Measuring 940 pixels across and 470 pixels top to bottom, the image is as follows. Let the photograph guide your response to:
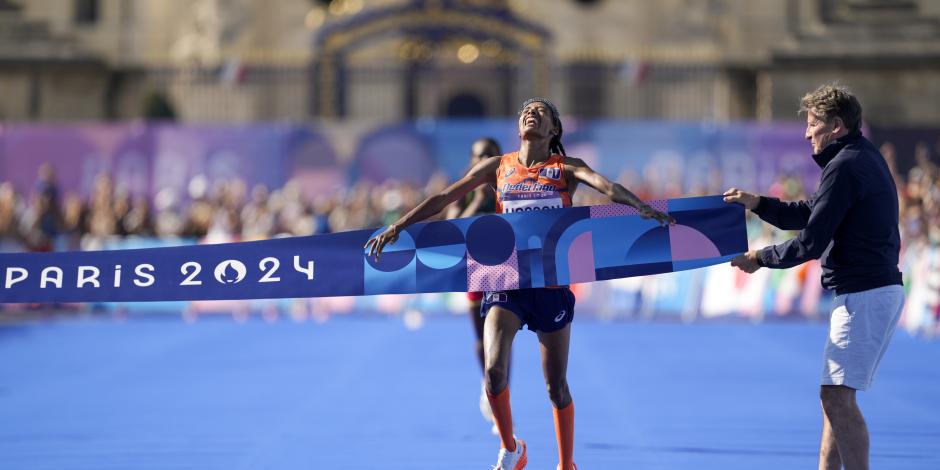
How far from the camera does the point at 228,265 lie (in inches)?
306

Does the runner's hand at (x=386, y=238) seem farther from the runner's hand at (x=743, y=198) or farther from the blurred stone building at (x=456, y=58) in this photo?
the blurred stone building at (x=456, y=58)

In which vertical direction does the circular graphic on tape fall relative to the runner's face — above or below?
below

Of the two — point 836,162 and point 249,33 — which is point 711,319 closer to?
point 836,162

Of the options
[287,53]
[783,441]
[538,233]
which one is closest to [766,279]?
[783,441]

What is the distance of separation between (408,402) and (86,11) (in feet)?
89.7

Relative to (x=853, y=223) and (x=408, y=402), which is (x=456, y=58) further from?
(x=853, y=223)

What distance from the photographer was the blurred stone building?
88.7 feet

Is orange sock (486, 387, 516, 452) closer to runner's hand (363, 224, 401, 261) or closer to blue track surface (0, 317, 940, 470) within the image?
blue track surface (0, 317, 940, 470)

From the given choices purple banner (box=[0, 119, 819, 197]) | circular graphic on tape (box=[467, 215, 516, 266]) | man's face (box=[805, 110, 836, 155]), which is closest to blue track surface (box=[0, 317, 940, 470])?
circular graphic on tape (box=[467, 215, 516, 266])

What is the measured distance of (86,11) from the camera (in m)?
34.8

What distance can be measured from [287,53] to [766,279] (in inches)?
697

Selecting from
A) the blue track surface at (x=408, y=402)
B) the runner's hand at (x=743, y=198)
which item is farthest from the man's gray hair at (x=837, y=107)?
the blue track surface at (x=408, y=402)

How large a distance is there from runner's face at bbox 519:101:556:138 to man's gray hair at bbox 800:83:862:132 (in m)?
1.67

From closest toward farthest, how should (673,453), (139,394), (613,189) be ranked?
(613,189)
(673,453)
(139,394)
